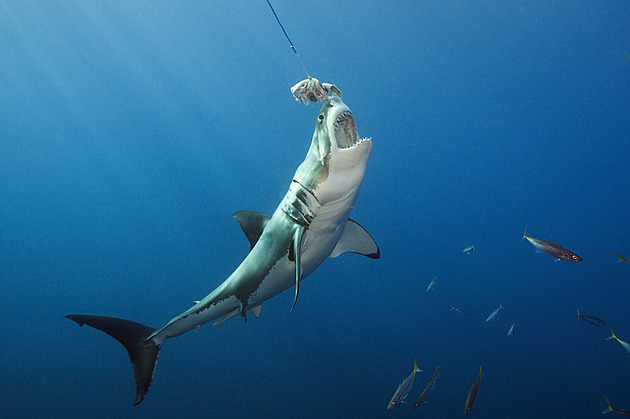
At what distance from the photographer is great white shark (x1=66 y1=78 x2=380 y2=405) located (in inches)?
116

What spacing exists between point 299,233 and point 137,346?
2419 millimetres

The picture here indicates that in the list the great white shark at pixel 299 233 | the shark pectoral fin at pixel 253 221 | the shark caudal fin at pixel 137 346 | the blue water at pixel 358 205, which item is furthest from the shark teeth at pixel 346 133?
the blue water at pixel 358 205

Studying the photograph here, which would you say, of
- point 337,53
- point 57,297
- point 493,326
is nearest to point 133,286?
point 57,297

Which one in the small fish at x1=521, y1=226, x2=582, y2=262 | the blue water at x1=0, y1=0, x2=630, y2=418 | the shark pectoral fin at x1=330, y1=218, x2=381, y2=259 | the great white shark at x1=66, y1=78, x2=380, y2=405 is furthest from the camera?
the blue water at x1=0, y1=0, x2=630, y2=418

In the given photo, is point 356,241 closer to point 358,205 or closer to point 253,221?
point 253,221

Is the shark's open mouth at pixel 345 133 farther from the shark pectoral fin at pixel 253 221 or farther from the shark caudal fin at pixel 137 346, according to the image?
the shark caudal fin at pixel 137 346

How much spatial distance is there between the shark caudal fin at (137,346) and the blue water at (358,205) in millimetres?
10525

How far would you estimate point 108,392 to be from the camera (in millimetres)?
13844

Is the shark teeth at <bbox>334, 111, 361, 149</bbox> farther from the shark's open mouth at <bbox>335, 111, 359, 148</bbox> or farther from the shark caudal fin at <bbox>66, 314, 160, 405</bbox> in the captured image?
the shark caudal fin at <bbox>66, 314, 160, 405</bbox>

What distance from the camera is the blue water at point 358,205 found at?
11.8m

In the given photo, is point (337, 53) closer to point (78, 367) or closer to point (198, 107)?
point (198, 107)

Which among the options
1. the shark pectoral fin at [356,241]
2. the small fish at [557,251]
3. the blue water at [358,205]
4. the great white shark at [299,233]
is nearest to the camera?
the great white shark at [299,233]

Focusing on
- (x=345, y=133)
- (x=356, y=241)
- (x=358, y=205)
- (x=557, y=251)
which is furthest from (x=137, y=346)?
(x=358, y=205)

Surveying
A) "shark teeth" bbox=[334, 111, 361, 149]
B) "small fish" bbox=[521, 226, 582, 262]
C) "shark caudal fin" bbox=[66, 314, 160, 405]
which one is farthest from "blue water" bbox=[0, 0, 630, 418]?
"shark caudal fin" bbox=[66, 314, 160, 405]
